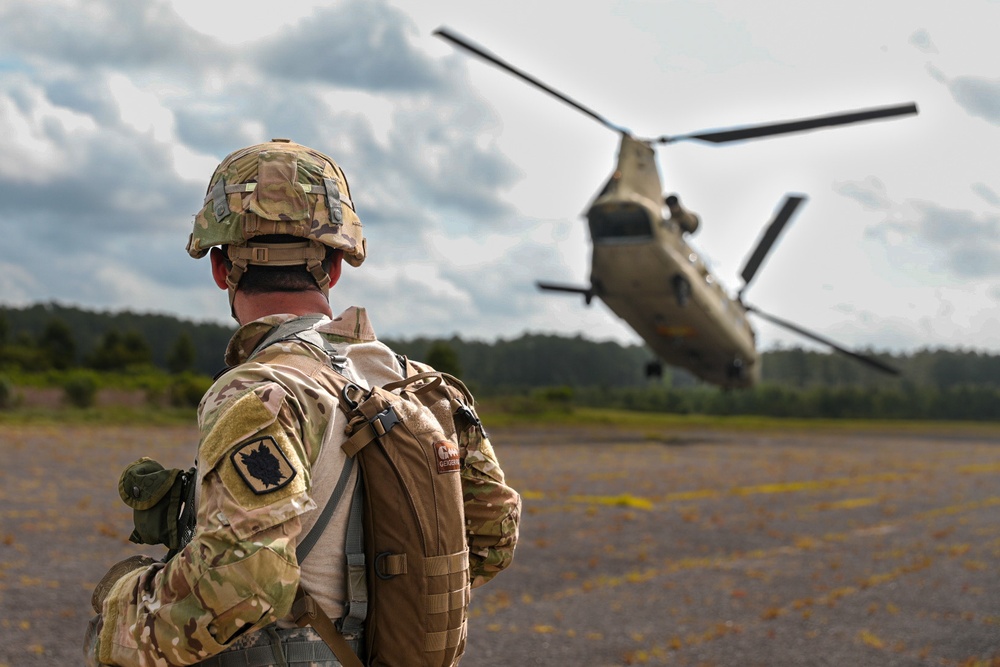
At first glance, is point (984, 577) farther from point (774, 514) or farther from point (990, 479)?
point (990, 479)

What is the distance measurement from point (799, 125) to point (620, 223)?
167 inches

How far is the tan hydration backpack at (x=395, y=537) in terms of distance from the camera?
2.07 m

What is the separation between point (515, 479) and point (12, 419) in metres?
21.4

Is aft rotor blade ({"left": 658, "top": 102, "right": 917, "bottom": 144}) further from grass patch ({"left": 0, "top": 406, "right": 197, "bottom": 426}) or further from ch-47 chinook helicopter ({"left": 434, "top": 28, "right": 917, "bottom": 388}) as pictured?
grass patch ({"left": 0, "top": 406, "right": 197, "bottom": 426})

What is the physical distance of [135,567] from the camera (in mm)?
2039

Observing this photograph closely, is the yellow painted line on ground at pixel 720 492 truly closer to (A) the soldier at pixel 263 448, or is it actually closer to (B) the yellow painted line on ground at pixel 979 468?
(B) the yellow painted line on ground at pixel 979 468

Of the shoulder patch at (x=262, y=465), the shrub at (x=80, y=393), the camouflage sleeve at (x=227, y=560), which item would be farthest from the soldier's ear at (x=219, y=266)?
the shrub at (x=80, y=393)

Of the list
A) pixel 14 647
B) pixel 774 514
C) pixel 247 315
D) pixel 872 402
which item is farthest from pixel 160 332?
pixel 247 315

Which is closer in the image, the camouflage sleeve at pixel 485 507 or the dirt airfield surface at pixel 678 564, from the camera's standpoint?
the camouflage sleeve at pixel 485 507

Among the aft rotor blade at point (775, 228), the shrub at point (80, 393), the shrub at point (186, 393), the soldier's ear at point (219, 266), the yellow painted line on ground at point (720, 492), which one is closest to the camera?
the soldier's ear at point (219, 266)

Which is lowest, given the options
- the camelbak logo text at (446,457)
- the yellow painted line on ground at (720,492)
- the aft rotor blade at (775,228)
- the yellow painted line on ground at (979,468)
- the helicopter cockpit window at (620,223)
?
the yellow painted line on ground at (979,468)

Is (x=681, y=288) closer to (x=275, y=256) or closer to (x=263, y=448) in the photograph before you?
(x=275, y=256)

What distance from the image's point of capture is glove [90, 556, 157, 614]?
6.53 ft

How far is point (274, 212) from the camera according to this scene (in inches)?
86.8
